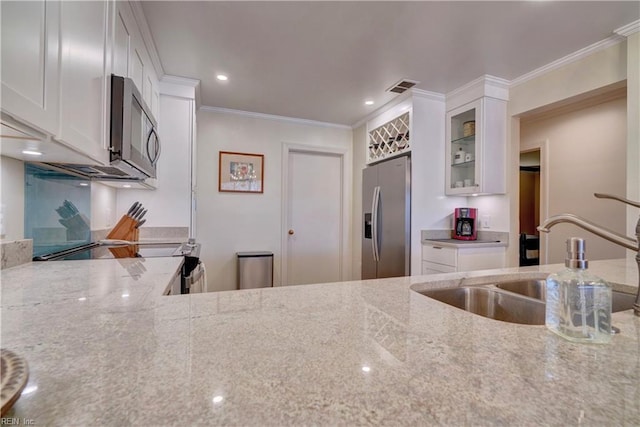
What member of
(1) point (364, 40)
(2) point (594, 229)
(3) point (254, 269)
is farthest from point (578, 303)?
(3) point (254, 269)

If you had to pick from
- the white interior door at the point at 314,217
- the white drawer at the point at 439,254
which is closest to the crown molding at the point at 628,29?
the white drawer at the point at 439,254

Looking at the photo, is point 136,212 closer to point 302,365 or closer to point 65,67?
point 65,67

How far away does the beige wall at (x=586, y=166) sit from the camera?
2.90 meters

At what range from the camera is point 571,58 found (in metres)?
2.25

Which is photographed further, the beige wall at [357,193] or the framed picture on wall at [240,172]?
the beige wall at [357,193]

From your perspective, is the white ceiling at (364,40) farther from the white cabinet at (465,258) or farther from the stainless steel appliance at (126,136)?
the white cabinet at (465,258)

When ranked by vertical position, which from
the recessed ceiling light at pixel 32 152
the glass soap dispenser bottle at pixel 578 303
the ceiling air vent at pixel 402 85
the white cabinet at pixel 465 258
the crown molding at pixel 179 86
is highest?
the ceiling air vent at pixel 402 85

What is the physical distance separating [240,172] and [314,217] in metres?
1.14

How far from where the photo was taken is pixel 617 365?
47cm

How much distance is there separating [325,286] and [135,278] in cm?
67

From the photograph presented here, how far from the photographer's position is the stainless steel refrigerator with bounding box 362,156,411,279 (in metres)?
2.97

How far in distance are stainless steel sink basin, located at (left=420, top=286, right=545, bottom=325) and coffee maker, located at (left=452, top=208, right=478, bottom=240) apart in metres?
2.06

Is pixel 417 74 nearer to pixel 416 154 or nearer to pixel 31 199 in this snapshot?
pixel 416 154

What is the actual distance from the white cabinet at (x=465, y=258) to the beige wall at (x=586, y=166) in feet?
3.41
